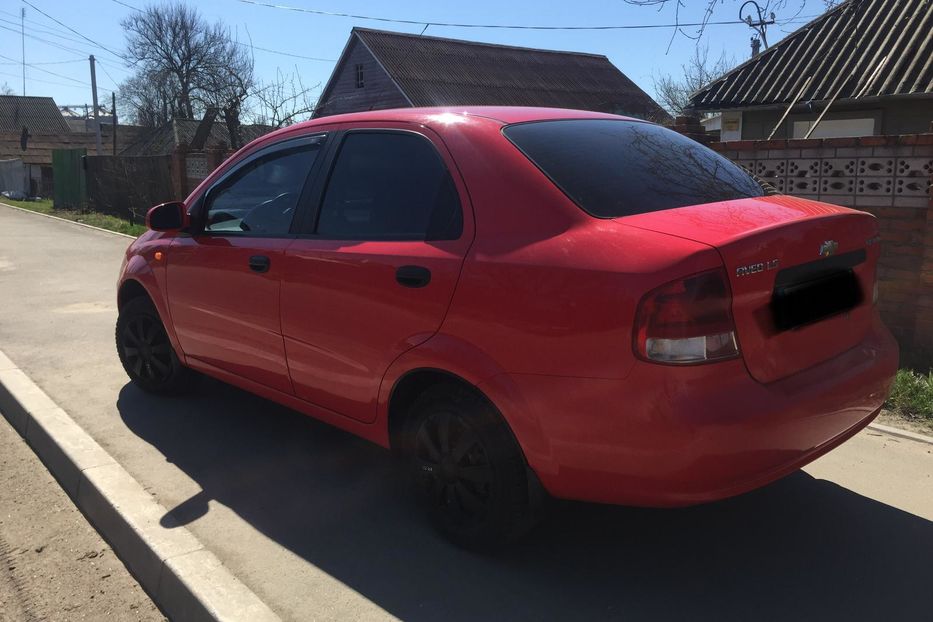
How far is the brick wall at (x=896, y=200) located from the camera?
5562mm

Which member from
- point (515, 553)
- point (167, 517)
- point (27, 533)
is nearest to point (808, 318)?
point (515, 553)

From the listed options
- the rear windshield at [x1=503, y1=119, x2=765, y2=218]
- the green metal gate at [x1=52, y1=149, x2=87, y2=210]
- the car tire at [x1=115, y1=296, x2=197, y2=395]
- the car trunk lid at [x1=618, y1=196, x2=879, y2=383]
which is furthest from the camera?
the green metal gate at [x1=52, y1=149, x2=87, y2=210]

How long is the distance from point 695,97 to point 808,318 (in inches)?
492

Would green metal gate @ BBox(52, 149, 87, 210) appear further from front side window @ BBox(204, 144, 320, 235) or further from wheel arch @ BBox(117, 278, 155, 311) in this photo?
front side window @ BBox(204, 144, 320, 235)

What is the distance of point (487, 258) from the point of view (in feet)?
9.46

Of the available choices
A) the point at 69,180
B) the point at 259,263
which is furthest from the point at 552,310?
the point at 69,180

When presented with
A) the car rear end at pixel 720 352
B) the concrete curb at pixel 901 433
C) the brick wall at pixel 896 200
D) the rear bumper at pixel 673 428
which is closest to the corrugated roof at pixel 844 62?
the brick wall at pixel 896 200

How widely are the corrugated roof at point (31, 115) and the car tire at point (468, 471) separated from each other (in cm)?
7606

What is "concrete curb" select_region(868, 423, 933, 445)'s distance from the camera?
429 cm

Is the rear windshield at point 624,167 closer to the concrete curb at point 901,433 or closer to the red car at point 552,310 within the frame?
the red car at point 552,310

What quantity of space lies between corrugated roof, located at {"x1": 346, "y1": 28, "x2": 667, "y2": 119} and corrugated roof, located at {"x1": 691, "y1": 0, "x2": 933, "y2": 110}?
55.6ft

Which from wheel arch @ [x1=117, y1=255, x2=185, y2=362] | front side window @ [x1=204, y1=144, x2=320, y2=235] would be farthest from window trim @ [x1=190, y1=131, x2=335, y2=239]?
wheel arch @ [x1=117, y1=255, x2=185, y2=362]

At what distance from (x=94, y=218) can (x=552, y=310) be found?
21.0m

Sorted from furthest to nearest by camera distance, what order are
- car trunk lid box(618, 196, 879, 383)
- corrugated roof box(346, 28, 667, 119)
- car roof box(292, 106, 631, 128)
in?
corrugated roof box(346, 28, 667, 119)
car roof box(292, 106, 631, 128)
car trunk lid box(618, 196, 879, 383)
